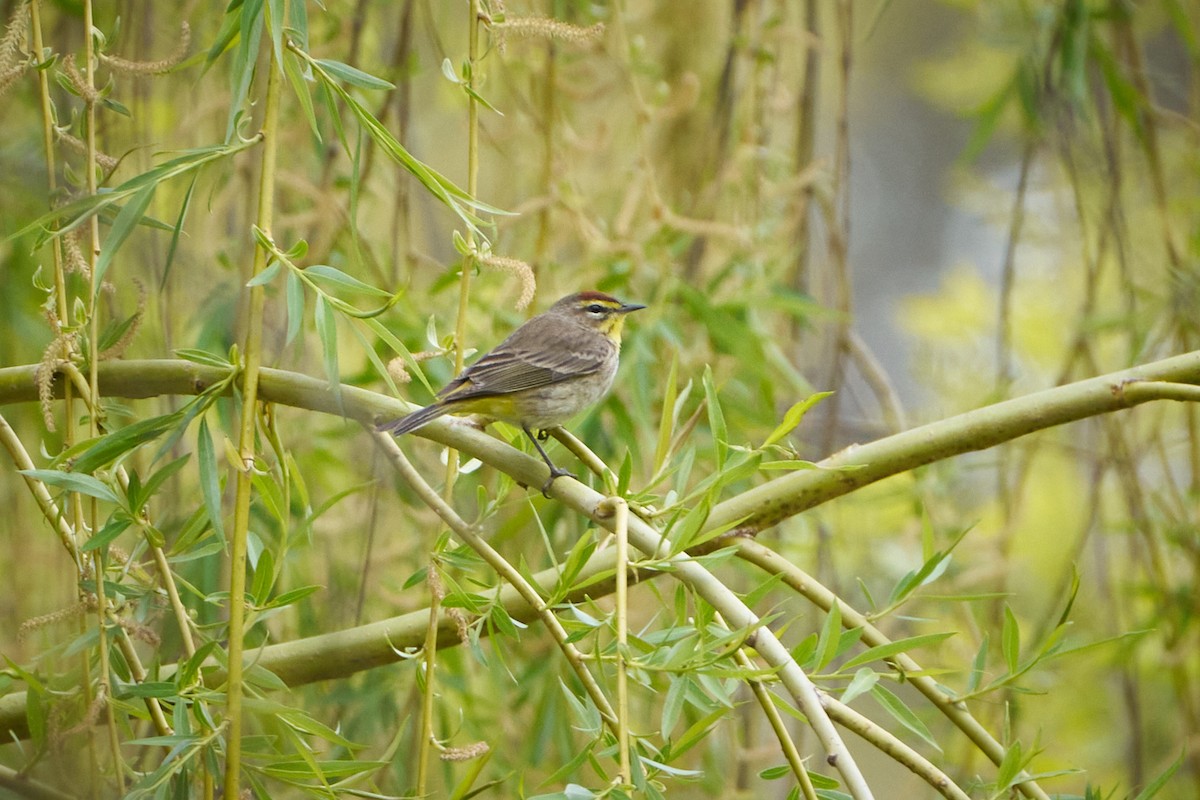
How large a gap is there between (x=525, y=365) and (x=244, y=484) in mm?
1384

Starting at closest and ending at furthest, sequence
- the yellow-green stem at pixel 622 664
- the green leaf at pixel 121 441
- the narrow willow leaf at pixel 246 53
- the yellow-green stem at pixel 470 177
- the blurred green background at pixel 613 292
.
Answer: the yellow-green stem at pixel 622 664 → the narrow willow leaf at pixel 246 53 → the green leaf at pixel 121 441 → the yellow-green stem at pixel 470 177 → the blurred green background at pixel 613 292

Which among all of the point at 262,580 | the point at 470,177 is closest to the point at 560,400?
the point at 470,177

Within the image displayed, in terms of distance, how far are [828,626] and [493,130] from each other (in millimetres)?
2377

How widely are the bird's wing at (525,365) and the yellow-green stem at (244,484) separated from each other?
86 cm

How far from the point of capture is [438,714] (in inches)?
102

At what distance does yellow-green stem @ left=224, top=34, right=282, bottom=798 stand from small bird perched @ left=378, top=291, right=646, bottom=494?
2.14ft

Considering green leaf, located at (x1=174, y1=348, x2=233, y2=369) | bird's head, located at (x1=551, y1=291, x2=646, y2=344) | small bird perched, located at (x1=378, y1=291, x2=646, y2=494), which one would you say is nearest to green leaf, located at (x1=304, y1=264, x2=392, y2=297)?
green leaf, located at (x1=174, y1=348, x2=233, y2=369)

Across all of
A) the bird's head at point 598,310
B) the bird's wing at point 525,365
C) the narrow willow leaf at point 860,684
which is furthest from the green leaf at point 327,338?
the bird's head at point 598,310

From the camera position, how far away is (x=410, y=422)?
1.53m

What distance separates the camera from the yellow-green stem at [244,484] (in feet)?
3.67

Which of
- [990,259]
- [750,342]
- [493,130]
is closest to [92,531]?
[750,342]

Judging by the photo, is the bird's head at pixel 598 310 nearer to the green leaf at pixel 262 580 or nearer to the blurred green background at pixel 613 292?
the blurred green background at pixel 613 292

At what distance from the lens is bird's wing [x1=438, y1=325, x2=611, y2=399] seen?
225 centimetres

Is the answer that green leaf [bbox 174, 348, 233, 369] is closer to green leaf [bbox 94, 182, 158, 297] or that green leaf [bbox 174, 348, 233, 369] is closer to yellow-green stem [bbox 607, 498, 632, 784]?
green leaf [bbox 94, 182, 158, 297]
